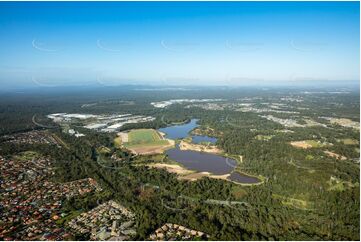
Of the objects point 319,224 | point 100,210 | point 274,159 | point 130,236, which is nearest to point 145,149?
point 274,159

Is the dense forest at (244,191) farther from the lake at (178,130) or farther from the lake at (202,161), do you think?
the lake at (178,130)

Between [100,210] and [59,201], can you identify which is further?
[59,201]

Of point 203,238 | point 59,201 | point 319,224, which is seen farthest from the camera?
point 59,201

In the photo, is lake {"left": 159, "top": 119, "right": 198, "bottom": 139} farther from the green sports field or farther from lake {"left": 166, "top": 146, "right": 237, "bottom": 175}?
lake {"left": 166, "top": 146, "right": 237, "bottom": 175}

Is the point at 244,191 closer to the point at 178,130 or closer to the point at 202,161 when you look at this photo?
the point at 202,161

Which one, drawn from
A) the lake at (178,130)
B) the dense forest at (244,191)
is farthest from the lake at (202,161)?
the lake at (178,130)

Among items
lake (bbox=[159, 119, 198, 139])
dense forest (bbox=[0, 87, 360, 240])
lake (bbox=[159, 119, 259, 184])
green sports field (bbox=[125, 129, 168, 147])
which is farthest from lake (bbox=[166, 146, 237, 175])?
lake (bbox=[159, 119, 198, 139])

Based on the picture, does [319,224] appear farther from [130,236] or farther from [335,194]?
[130,236]

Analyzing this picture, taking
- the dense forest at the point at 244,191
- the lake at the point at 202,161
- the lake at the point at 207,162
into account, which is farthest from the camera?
the lake at the point at 202,161
